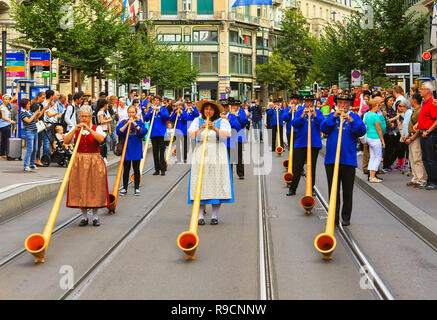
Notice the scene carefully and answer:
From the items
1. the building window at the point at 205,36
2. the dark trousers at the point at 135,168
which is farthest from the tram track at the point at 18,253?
the building window at the point at 205,36

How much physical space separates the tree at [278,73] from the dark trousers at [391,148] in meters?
67.3

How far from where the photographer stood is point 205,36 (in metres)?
80.0

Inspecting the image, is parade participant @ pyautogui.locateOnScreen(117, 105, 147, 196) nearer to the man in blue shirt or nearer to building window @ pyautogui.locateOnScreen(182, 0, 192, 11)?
the man in blue shirt

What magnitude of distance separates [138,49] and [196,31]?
39717 millimetres

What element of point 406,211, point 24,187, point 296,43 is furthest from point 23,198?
point 296,43

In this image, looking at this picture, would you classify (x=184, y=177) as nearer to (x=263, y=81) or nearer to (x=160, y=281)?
(x=160, y=281)

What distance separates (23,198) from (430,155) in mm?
7657

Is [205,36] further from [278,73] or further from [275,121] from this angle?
[275,121]

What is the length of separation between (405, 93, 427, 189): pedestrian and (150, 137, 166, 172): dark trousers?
19.1ft

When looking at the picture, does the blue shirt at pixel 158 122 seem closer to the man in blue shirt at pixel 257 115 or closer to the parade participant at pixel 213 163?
the parade participant at pixel 213 163

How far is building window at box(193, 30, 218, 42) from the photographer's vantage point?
79875 mm

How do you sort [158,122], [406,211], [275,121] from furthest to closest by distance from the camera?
[275,121]
[158,122]
[406,211]
